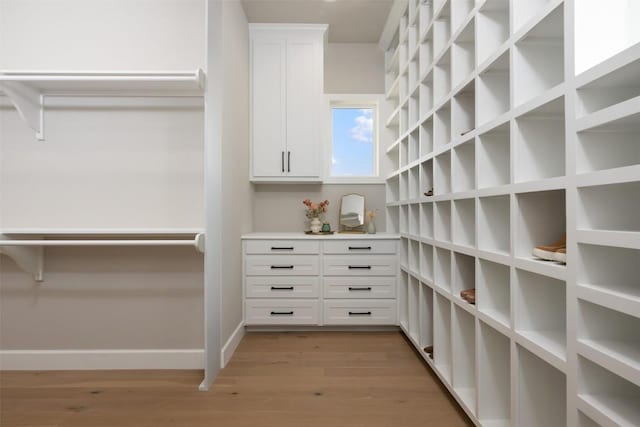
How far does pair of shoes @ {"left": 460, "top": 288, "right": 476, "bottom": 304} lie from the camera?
1.65m

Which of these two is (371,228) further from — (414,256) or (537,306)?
(537,306)

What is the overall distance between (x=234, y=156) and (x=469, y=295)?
190 cm

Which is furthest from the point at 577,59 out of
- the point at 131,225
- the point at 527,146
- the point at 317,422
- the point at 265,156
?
the point at 265,156

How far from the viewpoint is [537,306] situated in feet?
4.23

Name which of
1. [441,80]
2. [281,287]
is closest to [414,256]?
[281,287]

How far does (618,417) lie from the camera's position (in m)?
0.85

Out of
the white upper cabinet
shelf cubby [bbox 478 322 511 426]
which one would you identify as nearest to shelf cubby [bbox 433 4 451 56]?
the white upper cabinet

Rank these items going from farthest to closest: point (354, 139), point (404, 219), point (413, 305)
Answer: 1. point (354, 139)
2. point (404, 219)
3. point (413, 305)

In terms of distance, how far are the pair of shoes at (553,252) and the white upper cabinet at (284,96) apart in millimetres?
2321

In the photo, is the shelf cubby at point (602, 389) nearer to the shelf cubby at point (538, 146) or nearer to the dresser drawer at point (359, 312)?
the shelf cubby at point (538, 146)

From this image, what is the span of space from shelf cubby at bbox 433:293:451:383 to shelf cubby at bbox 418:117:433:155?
0.91 m

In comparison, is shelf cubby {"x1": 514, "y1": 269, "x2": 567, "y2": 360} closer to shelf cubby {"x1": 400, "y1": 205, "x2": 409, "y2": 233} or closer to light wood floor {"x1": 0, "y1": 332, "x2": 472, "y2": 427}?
light wood floor {"x1": 0, "y1": 332, "x2": 472, "y2": 427}

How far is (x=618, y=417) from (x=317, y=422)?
1.23 metres

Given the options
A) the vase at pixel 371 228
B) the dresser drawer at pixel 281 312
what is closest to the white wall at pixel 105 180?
the dresser drawer at pixel 281 312
